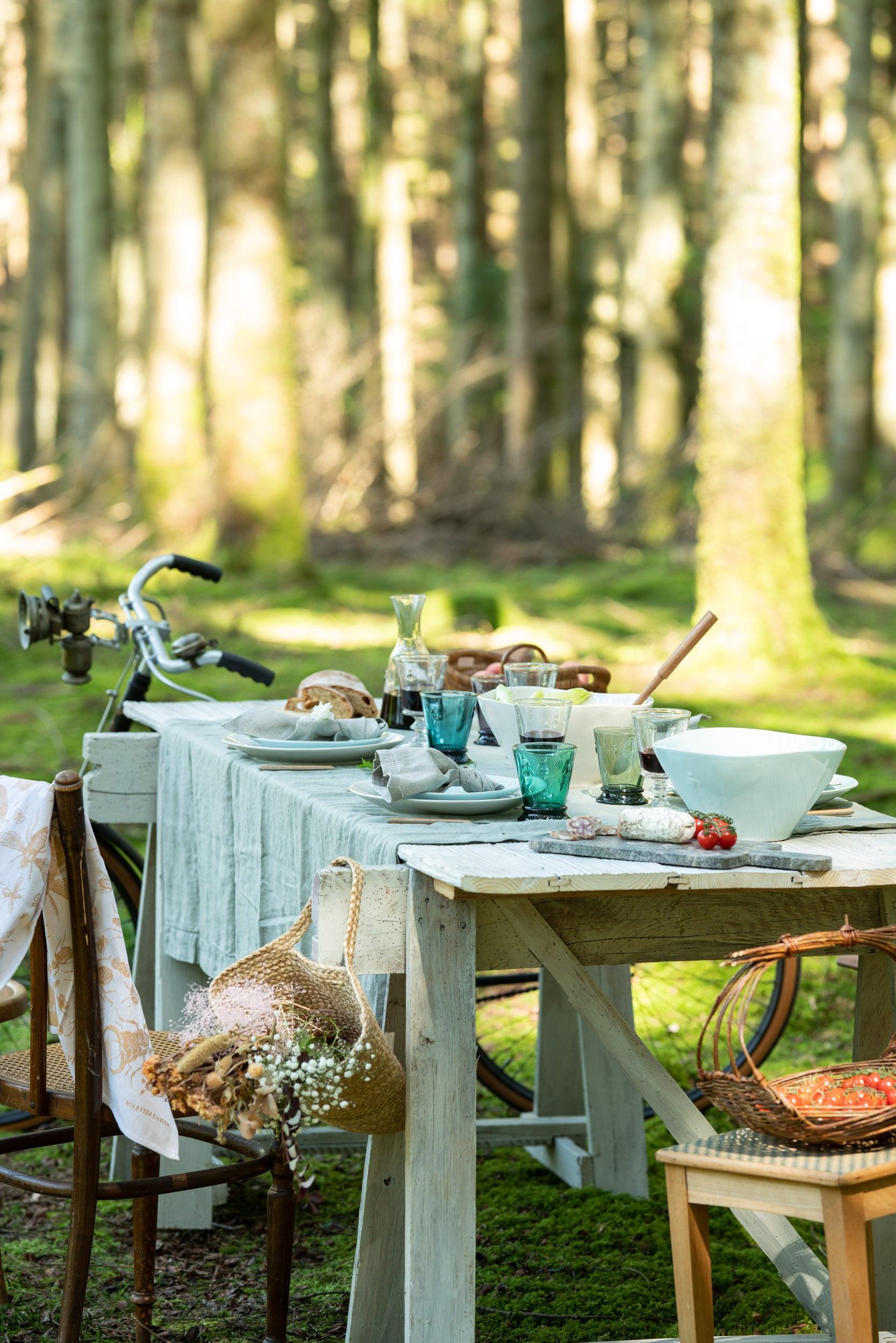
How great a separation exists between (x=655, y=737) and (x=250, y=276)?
32.2 ft

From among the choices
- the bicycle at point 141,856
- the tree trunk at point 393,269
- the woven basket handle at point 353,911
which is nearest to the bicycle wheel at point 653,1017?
the bicycle at point 141,856

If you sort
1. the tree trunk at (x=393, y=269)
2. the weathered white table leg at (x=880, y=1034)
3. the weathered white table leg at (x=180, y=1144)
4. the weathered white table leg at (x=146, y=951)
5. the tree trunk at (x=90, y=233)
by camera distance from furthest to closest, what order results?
the tree trunk at (x=393, y=269), the tree trunk at (x=90, y=233), the weathered white table leg at (x=146, y=951), the weathered white table leg at (x=180, y=1144), the weathered white table leg at (x=880, y=1034)

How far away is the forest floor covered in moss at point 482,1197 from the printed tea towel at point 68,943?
2.56 feet

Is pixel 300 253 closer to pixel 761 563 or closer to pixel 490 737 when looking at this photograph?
pixel 761 563

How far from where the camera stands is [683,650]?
291 centimetres

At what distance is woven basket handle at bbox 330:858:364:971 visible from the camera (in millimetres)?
2232

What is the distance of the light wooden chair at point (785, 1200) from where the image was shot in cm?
208

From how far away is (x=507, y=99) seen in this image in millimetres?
34188

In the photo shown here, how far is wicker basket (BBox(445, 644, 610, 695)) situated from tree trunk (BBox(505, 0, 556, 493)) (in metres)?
13.2

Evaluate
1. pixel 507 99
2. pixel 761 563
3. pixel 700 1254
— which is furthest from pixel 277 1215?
pixel 507 99

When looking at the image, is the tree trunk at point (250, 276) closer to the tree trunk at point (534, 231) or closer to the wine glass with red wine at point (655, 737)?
the tree trunk at point (534, 231)

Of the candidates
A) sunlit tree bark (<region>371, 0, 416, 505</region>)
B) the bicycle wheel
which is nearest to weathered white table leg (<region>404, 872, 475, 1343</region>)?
→ the bicycle wheel

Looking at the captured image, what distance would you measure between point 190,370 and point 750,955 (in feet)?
39.3

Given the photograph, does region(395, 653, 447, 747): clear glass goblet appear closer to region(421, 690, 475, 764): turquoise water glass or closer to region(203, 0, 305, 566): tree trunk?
region(421, 690, 475, 764): turquoise water glass
